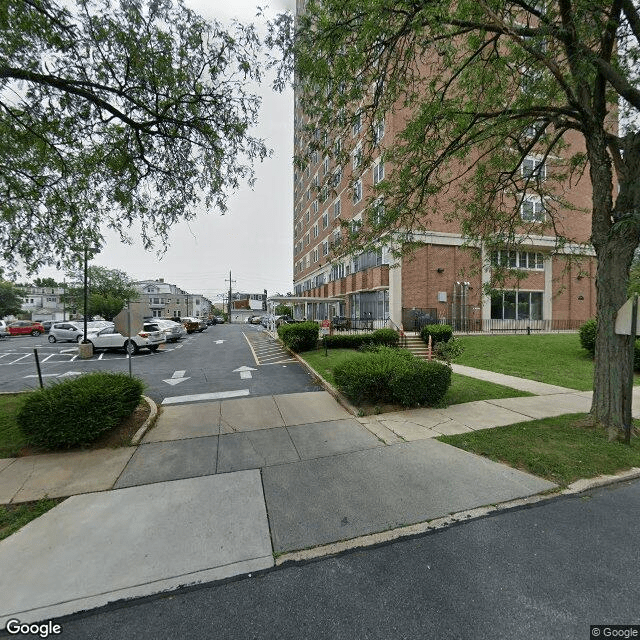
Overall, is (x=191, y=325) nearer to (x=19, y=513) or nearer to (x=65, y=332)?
(x=65, y=332)

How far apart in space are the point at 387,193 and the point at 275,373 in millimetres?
7104

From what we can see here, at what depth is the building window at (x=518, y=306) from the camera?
21.1m

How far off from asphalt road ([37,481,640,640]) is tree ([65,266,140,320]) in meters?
47.9

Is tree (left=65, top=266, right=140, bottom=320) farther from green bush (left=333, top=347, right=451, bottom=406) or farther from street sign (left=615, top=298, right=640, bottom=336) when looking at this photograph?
street sign (left=615, top=298, right=640, bottom=336)

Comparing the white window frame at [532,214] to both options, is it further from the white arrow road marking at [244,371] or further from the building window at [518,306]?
the building window at [518,306]

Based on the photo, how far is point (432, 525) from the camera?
10.0 ft

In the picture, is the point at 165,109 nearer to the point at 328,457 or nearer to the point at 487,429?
the point at 328,457

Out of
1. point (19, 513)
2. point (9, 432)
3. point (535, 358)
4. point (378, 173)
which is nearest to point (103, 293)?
point (378, 173)

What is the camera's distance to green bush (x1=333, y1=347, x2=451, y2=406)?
6.66 metres

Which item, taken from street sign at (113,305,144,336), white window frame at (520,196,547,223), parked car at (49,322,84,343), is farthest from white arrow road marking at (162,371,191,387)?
parked car at (49,322,84,343)

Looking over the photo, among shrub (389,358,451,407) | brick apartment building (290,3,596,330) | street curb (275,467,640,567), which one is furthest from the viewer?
brick apartment building (290,3,596,330)

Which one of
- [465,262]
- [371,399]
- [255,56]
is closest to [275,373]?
[371,399]

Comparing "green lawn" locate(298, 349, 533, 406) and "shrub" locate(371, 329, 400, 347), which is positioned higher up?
"shrub" locate(371, 329, 400, 347)

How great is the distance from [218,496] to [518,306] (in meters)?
24.2
